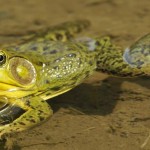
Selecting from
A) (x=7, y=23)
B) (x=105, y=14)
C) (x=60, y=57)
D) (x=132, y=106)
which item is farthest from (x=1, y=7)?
(x=132, y=106)

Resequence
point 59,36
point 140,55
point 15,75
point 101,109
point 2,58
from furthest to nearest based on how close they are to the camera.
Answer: point 59,36
point 140,55
point 101,109
point 15,75
point 2,58

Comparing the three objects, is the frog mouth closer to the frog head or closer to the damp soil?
the frog head

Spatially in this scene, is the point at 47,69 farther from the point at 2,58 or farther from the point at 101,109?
the point at 101,109

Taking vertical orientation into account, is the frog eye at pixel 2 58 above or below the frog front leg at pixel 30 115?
above

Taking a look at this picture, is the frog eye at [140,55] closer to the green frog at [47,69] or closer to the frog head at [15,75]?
the green frog at [47,69]

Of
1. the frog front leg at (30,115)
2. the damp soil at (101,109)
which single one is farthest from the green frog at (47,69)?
the damp soil at (101,109)

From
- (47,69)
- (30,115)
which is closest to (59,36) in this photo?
(47,69)

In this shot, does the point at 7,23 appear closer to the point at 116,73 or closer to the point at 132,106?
the point at 116,73

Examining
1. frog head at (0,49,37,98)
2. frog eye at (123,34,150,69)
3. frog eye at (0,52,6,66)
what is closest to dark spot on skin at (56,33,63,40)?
frog eye at (123,34,150,69)
